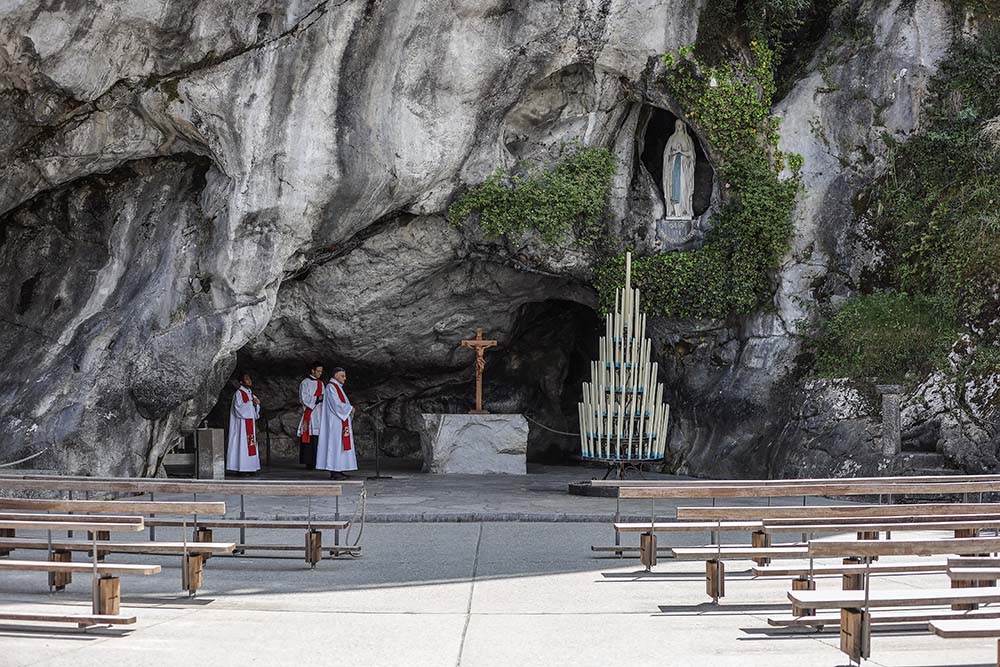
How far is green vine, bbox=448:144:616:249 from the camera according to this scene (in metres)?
15.7

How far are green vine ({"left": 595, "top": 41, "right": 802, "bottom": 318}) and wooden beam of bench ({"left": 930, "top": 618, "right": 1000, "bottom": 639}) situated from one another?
1102cm

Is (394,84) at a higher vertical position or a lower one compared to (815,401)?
higher

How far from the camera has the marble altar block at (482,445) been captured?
1694 centimetres

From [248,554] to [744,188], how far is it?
29.3 ft

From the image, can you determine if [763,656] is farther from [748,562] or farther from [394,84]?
[394,84]

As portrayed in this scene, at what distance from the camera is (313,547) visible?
8703mm

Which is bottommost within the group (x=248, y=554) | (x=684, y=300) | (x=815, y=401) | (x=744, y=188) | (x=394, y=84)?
(x=248, y=554)

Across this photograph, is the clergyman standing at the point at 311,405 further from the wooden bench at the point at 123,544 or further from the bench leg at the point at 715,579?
the bench leg at the point at 715,579

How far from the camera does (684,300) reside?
53.4 ft

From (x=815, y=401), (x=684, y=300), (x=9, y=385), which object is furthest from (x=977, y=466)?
(x=9, y=385)

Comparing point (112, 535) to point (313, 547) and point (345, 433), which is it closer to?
point (313, 547)

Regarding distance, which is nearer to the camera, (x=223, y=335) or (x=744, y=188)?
(x=223, y=335)

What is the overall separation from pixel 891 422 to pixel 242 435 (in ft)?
28.9

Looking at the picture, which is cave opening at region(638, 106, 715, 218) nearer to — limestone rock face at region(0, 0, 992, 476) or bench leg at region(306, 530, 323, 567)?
limestone rock face at region(0, 0, 992, 476)
